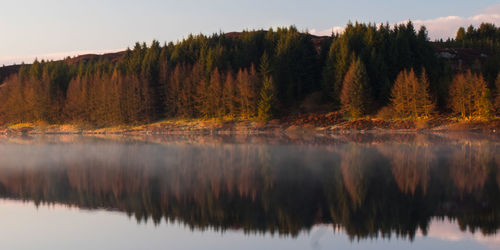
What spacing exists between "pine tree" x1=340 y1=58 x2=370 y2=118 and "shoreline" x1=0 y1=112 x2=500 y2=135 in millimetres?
2015

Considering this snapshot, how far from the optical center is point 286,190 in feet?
63.3

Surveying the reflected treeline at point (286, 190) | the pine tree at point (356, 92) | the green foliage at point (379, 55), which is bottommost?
the reflected treeline at point (286, 190)

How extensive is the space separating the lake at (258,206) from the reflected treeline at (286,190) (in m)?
0.05

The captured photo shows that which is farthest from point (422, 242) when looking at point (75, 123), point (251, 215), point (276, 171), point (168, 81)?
point (75, 123)

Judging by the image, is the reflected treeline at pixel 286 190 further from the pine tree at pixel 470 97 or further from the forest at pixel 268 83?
the forest at pixel 268 83

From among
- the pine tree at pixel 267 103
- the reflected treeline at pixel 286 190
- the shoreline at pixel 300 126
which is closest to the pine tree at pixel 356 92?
the shoreline at pixel 300 126

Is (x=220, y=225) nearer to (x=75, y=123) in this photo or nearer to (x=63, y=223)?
(x=63, y=223)

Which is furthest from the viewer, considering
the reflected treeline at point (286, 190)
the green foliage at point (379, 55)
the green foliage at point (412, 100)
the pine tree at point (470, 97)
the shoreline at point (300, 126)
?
the green foliage at point (379, 55)

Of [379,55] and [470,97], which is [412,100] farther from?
[379,55]

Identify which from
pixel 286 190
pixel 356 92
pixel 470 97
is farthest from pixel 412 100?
pixel 286 190

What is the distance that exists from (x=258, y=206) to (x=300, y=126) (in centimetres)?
6064

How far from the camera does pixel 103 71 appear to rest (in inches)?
4281

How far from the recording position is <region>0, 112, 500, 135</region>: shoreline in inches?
2621

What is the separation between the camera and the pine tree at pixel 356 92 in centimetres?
7556
